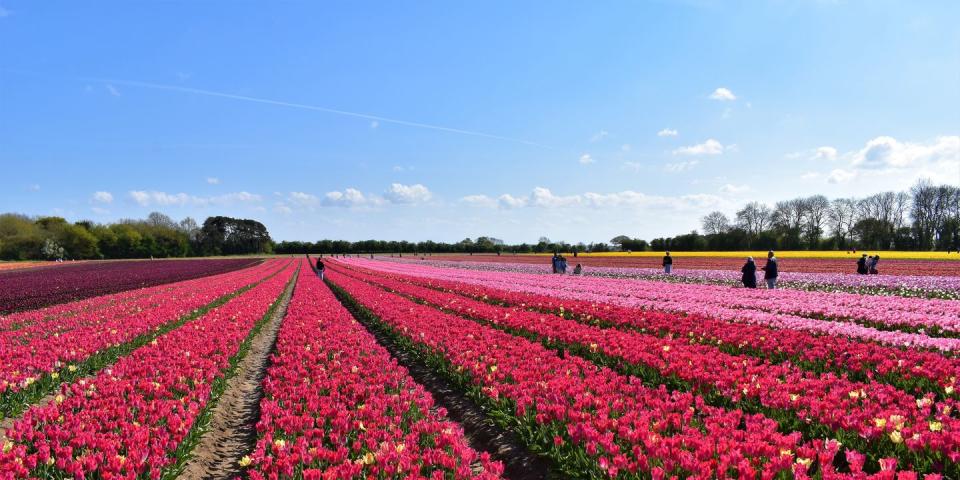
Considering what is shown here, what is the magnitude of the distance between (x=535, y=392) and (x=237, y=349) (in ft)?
23.5

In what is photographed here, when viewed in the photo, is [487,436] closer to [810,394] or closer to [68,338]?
[810,394]

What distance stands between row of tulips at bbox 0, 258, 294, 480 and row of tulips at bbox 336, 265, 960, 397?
28.2ft

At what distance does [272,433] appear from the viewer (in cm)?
538

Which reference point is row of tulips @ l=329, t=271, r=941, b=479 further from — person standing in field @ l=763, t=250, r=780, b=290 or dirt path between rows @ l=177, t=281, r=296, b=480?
person standing in field @ l=763, t=250, r=780, b=290

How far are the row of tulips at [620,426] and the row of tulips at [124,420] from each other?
12.8 feet

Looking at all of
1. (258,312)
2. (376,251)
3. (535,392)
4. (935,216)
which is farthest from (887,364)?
(376,251)

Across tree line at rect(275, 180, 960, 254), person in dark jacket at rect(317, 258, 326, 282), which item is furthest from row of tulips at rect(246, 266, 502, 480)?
tree line at rect(275, 180, 960, 254)

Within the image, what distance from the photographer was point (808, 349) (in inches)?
339

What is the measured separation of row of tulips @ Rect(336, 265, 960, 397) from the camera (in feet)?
21.4

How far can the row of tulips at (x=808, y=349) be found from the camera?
6523 mm

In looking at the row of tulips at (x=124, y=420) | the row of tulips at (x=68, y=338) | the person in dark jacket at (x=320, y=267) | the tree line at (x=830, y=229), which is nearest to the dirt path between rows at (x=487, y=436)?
the row of tulips at (x=124, y=420)

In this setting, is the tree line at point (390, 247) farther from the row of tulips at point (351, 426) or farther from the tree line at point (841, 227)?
the row of tulips at point (351, 426)

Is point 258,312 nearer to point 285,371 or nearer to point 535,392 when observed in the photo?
point 285,371

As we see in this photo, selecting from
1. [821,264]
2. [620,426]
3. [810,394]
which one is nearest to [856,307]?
[810,394]
